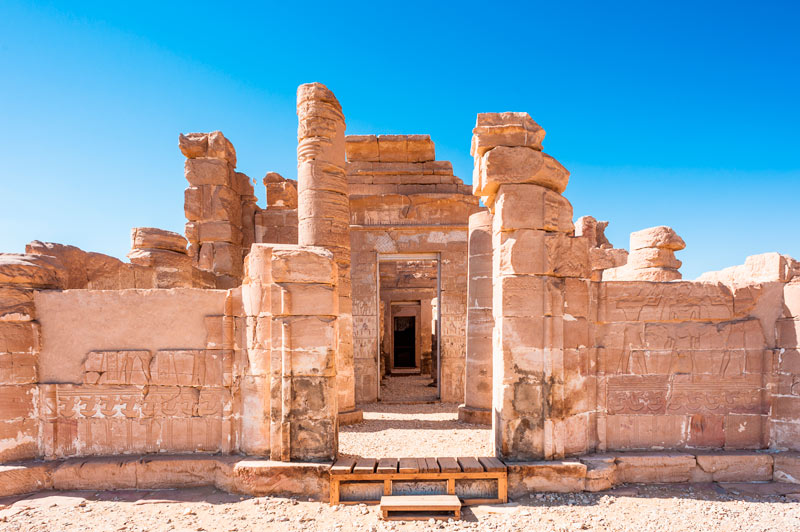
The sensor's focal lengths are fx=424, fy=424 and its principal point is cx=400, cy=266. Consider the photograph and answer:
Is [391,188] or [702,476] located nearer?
[702,476]

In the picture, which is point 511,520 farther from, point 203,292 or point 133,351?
point 133,351

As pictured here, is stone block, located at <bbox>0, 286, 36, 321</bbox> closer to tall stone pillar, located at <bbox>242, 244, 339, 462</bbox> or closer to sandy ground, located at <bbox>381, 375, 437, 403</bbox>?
tall stone pillar, located at <bbox>242, 244, 339, 462</bbox>

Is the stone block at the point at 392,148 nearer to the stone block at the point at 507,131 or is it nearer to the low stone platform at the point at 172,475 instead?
the stone block at the point at 507,131

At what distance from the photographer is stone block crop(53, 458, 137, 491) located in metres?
4.41

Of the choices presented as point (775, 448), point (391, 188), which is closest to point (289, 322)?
point (775, 448)

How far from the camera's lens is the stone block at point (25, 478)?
4.27 meters

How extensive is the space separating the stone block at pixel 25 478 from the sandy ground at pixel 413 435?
304 cm

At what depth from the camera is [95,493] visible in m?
4.39

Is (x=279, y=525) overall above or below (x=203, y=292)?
below

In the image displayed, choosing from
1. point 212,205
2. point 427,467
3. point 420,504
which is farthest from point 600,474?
point 212,205

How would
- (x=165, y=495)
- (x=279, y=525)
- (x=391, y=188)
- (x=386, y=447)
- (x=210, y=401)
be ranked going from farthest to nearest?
(x=391, y=188) → (x=386, y=447) → (x=210, y=401) → (x=165, y=495) → (x=279, y=525)

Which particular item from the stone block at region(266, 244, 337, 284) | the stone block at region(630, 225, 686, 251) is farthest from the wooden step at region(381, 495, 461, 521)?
the stone block at region(630, 225, 686, 251)

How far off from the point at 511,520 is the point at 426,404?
5.41 m

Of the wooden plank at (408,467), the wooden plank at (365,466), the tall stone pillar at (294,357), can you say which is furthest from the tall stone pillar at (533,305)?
the tall stone pillar at (294,357)
